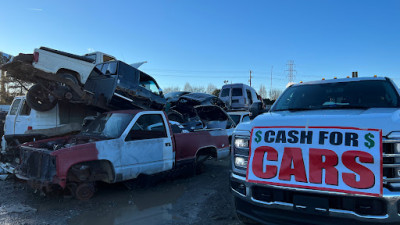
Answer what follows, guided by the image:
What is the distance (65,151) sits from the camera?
14.6 ft

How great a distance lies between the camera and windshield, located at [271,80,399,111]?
3.52 m

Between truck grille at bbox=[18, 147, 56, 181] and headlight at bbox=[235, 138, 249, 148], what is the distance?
2987 millimetres

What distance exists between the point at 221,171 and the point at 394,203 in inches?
198

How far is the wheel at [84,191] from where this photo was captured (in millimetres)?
4789

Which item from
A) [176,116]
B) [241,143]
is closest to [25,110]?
[176,116]

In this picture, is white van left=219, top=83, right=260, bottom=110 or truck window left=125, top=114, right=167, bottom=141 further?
white van left=219, top=83, right=260, bottom=110

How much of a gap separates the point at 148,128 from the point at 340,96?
352 centimetres

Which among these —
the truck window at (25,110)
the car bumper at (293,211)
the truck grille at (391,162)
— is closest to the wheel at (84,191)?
the car bumper at (293,211)

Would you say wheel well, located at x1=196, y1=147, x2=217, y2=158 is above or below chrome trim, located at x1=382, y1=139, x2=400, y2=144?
below

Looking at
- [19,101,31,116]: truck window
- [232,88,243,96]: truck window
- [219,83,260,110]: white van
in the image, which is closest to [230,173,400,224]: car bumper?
[19,101,31,116]: truck window

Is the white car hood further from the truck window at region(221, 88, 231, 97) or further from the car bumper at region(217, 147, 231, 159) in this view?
the truck window at region(221, 88, 231, 97)

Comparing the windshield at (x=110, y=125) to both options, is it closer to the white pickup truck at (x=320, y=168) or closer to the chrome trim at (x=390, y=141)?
the white pickup truck at (x=320, y=168)

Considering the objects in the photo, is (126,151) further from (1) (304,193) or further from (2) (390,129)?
(2) (390,129)

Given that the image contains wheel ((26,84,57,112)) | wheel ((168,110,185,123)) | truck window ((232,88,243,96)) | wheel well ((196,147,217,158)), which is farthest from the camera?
truck window ((232,88,243,96))
